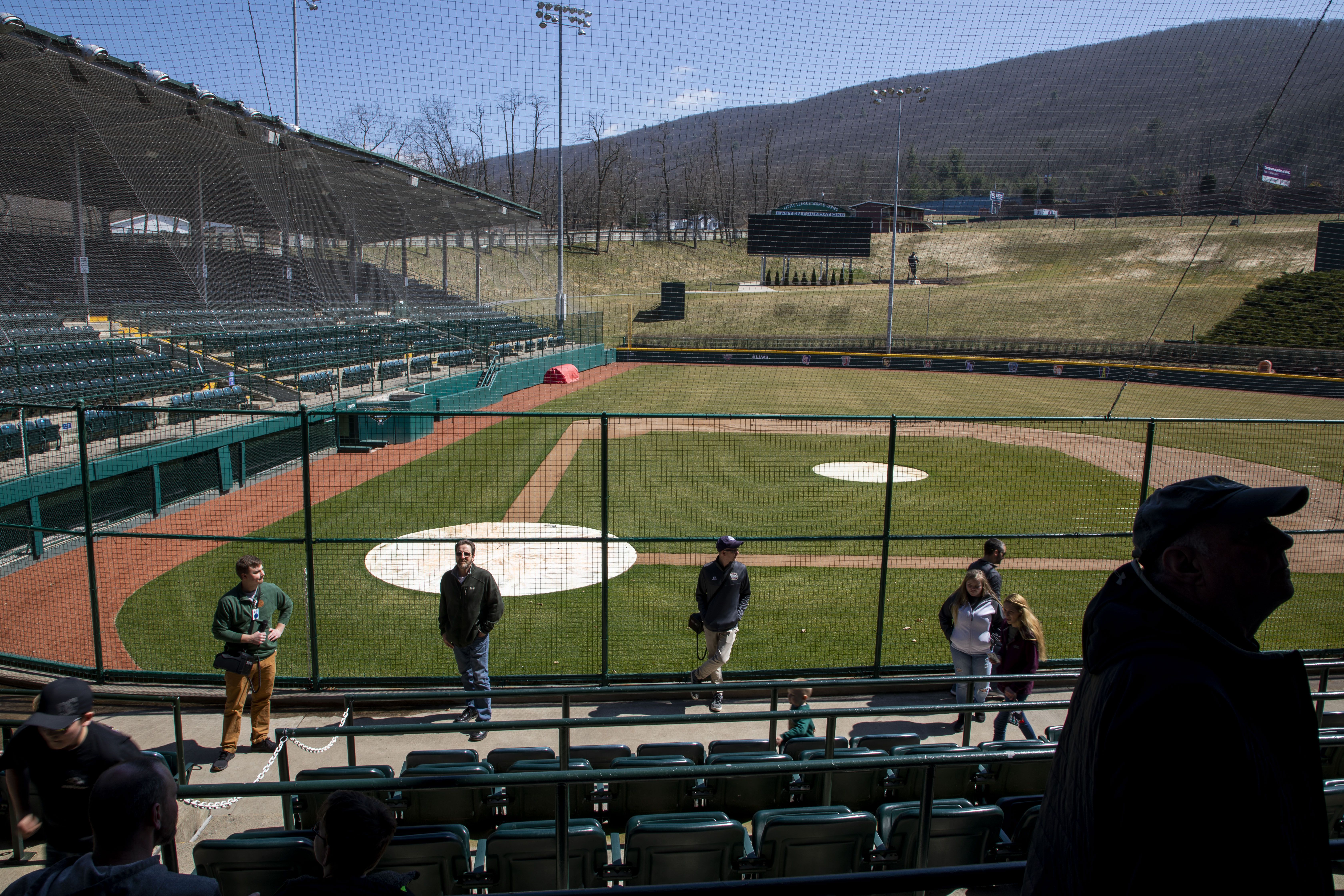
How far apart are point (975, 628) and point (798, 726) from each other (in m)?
2.03

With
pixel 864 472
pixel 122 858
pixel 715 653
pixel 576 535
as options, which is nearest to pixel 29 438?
pixel 576 535

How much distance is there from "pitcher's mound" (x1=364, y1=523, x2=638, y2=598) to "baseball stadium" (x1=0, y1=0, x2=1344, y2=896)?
11cm

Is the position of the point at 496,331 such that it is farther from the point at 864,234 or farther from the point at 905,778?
the point at 905,778

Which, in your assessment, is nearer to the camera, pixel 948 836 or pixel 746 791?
pixel 948 836

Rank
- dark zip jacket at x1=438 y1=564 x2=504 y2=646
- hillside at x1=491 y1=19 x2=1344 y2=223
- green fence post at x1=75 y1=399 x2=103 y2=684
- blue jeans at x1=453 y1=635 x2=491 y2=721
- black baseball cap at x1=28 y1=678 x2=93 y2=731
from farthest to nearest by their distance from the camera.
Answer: hillside at x1=491 y1=19 x2=1344 y2=223, green fence post at x1=75 y1=399 x2=103 y2=684, blue jeans at x1=453 y1=635 x2=491 y2=721, dark zip jacket at x1=438 y1=564 x2=504 y2=646, black baseball cap at x1=28 y1=678 x2=93 y2=731

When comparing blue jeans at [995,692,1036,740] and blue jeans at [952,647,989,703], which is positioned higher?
blue jeans at [952,647,989,703]

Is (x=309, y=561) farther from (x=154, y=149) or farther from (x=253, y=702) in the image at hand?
(x=154, y=149)

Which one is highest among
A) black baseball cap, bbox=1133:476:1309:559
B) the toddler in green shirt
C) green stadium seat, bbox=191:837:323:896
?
black baseball cap, bbox=1133:476:1309:559

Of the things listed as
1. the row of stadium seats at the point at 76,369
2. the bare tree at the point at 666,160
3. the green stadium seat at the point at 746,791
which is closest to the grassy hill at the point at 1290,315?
the bare tree at the point at 666,160

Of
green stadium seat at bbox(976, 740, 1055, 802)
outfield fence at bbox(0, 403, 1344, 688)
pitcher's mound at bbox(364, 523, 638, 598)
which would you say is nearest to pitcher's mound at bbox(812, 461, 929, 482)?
outfield fence at bbox(0, 403, 1344, 688)

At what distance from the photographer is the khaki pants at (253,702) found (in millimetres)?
6777

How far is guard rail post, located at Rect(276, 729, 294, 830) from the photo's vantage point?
4566 millimetres

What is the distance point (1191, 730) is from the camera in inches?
48.8

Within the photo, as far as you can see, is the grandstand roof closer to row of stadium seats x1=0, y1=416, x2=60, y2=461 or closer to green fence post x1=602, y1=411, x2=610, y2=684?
row of stadium seats x1=0, y1=416, x2=60, y2=461
